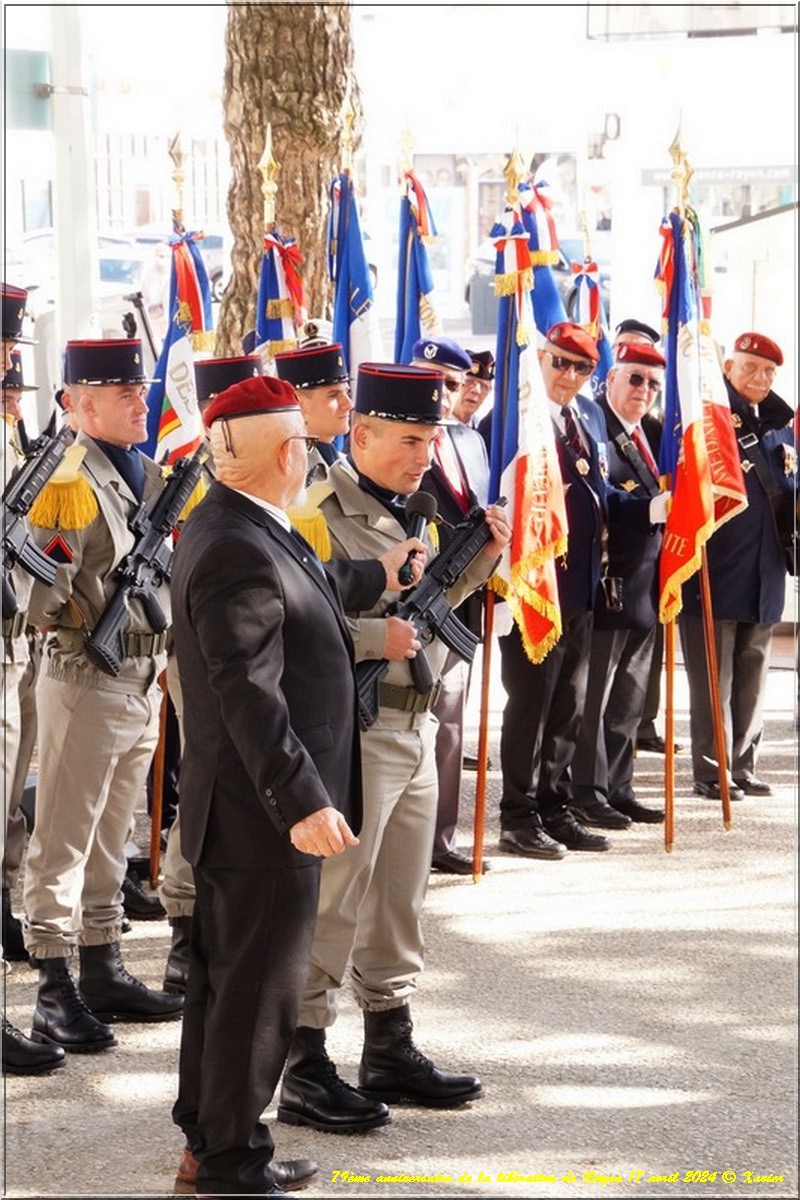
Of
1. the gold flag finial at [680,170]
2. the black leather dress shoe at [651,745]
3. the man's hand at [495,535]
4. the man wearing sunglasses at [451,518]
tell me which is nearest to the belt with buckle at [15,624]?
the man's hand at [495,535]

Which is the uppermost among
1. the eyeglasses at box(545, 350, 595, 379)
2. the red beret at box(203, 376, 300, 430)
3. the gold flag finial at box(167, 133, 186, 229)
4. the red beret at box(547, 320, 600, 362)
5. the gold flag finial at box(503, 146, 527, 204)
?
the gold flag finial at box(167, 133, 186, 229)

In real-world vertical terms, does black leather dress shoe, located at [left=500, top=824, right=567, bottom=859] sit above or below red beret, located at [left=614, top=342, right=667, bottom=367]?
below

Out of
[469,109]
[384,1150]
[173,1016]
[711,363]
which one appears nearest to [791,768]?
[711,363]

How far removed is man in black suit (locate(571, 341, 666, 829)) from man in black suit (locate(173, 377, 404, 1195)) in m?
3.73

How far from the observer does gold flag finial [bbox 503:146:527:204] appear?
667cm

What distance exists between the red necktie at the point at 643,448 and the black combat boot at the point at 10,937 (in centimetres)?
328

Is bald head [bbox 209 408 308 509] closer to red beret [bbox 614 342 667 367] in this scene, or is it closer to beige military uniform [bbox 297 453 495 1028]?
beige military uniform [bbox 297 453 495 1028]

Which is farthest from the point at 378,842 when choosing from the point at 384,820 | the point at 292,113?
the point at 292,113

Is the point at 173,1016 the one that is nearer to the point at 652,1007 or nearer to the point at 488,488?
the point at 652,1007

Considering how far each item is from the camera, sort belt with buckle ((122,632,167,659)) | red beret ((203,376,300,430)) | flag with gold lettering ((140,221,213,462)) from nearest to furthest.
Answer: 1. red beret ((203,376,300,430))
2. belt with buckle ((122,632,167,659))
3. flag with gold lettering ((140,221,213,462))

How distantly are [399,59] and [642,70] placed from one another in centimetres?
247

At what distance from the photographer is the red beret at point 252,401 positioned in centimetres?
365

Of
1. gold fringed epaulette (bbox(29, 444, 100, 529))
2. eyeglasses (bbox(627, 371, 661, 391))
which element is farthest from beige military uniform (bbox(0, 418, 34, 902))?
eyeglasses (bbox(627, 371, 661, 391))

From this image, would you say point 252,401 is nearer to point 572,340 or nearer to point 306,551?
point 306,551
